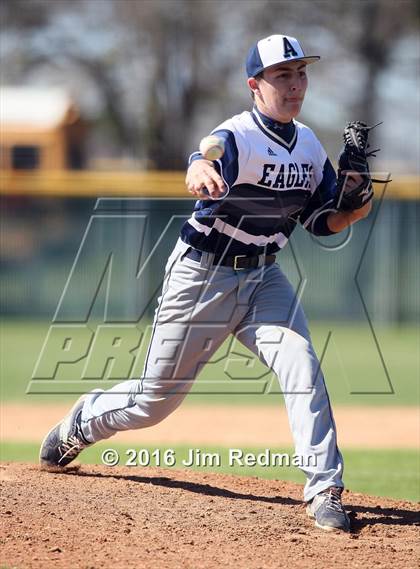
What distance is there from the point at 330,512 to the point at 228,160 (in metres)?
1.72

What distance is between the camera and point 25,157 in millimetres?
18781

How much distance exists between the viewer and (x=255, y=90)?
512 centimetres

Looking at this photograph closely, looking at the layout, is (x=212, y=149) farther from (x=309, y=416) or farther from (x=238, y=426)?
→ (x=238, y=426)

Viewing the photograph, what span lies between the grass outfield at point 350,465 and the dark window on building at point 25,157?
1159 centimetres

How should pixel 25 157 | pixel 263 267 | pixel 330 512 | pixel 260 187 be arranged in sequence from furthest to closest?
1. pixel 25 157
2. pixel 263 267
3. pixel 260 187
4. pixel 330 512

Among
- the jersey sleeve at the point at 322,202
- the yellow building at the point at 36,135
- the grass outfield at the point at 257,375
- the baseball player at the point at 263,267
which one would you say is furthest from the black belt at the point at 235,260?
the yellow building at the point at 36,135

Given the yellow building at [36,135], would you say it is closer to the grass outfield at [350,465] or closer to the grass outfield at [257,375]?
the grass outfield at [257,375]

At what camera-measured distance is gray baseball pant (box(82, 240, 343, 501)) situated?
500cm

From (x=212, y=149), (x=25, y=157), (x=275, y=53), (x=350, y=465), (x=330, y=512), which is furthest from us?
(x=25, y=157)

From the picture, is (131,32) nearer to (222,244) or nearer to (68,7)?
(68,7)

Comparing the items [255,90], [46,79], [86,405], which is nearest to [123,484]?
[86,405]

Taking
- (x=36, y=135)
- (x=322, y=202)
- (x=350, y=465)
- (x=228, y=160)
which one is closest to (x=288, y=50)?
(x=228, y=160)

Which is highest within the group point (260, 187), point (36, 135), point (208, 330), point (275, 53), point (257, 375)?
point (275, 53)

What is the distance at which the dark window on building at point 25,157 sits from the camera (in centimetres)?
1872
